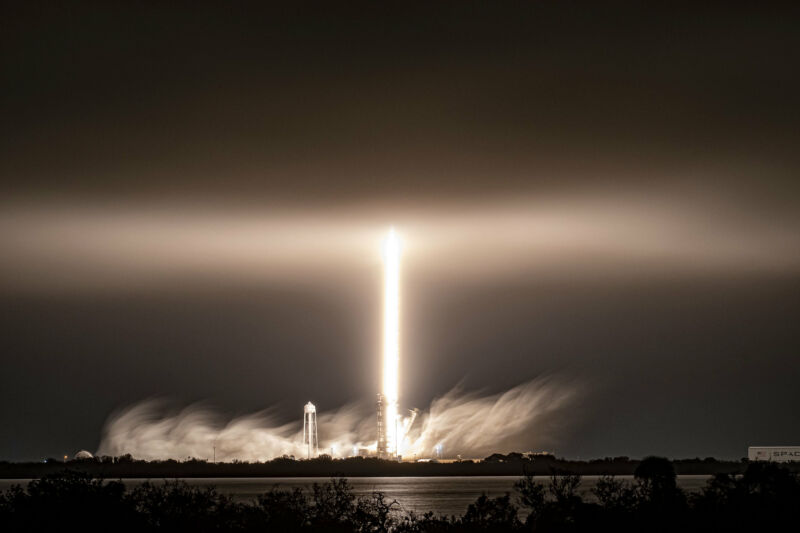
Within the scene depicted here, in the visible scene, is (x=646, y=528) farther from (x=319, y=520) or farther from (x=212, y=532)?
(x=212, y=532)

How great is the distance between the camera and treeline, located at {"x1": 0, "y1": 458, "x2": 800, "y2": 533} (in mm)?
49469

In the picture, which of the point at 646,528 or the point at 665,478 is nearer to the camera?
the point at 646,528

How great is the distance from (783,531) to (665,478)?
10.2m

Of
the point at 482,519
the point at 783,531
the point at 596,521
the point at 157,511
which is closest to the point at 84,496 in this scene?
the point at 157,511

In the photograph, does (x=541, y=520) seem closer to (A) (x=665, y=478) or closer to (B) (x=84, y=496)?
(A) (x=665, y=478)

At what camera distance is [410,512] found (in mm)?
52562

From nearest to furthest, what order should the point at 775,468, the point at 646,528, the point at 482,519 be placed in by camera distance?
the point at 646,528 < the point at 482,519 < the point at 775,468

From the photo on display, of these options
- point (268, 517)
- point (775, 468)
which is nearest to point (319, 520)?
point (268, 517)

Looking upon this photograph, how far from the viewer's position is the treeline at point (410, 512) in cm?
4947

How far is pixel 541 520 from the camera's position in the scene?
1930 inches

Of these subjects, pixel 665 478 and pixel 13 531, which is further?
pixel 665 478

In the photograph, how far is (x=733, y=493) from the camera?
53.9 meters

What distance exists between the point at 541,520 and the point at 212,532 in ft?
50.6

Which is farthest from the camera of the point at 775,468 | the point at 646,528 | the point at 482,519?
the point at 775,468
